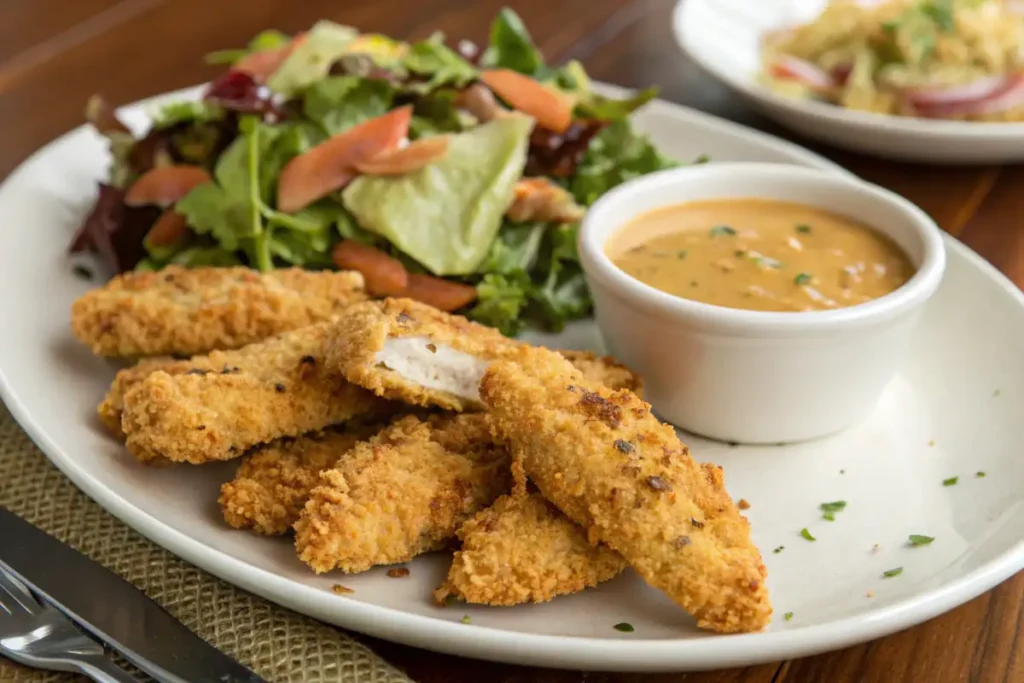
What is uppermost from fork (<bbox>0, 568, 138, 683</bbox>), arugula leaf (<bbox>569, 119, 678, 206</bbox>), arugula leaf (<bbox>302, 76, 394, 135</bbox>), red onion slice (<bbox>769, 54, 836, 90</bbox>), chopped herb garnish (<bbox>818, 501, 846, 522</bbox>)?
arugula leaf (<bbox>302, 76, 394, 135</bbox>)

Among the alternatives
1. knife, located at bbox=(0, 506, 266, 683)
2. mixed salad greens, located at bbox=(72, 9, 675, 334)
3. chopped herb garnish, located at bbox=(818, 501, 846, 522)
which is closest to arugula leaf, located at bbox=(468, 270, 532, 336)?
mixed salad greens, located at bbox=(72, 9, 675, 334)

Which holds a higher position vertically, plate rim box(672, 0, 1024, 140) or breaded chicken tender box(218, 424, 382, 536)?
breaded chicken tender box(218, 424, 382, 536)

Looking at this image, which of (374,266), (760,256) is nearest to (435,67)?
(374,266)

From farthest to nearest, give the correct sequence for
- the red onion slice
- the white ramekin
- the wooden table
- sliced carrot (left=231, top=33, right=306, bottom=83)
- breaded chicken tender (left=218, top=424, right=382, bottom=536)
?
the red onion slice, the wooden table, sliced carrot (left=231, top=33, right=306, bottom=83), the white ramekin, breaded chicken tender (left=218, top=424, right=382, bottom=536)

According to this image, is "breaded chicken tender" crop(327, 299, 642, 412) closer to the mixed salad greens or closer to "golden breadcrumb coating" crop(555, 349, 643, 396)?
"golden breadcrumb coating" crop(555, 349, 643, 396)

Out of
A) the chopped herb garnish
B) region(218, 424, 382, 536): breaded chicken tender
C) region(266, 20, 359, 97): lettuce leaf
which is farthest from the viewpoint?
region(266, 20, 359, 97): lettuce leaf

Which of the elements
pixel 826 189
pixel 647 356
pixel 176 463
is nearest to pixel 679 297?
pixel 647 356

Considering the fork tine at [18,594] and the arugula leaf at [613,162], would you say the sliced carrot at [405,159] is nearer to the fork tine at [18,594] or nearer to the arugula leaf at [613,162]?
the arugula leaf at [613,162]

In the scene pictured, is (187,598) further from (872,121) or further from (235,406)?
(872,121)
